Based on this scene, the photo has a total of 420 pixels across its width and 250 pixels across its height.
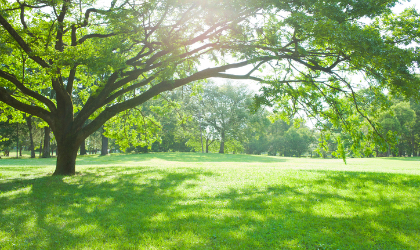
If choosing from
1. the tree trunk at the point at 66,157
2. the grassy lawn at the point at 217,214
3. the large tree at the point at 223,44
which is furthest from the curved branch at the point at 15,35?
the grassy lawn at the point at 217,214

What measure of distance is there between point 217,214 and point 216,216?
14 centimetres

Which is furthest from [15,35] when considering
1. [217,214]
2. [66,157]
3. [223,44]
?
[217,214]

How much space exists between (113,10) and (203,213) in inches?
373

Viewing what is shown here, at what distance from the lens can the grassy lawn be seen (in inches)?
188

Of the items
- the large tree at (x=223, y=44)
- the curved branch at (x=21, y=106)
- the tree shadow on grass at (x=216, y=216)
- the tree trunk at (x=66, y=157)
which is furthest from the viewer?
the tree trunk at (x=66, y=157)

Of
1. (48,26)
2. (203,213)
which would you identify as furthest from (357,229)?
(48,26)

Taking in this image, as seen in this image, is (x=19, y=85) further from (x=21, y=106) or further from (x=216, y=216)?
(x=216, y=216)

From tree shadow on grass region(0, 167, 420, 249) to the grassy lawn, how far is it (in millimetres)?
20

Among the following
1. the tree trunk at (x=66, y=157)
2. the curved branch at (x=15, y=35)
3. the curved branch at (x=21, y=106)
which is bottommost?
the tree trunk at (x=66, y=157)

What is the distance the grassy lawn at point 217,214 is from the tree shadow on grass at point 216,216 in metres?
0.02

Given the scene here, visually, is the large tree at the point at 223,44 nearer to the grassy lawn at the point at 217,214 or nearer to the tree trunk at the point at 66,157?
the tree trunk at the point at 66,157

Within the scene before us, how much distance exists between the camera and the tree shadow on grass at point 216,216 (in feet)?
15.6

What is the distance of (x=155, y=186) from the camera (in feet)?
31.7

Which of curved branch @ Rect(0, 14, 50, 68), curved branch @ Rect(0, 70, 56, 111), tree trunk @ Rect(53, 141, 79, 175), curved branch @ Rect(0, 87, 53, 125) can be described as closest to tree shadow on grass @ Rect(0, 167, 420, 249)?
tree trunk @ Rect(53, 141, 79, 175)
